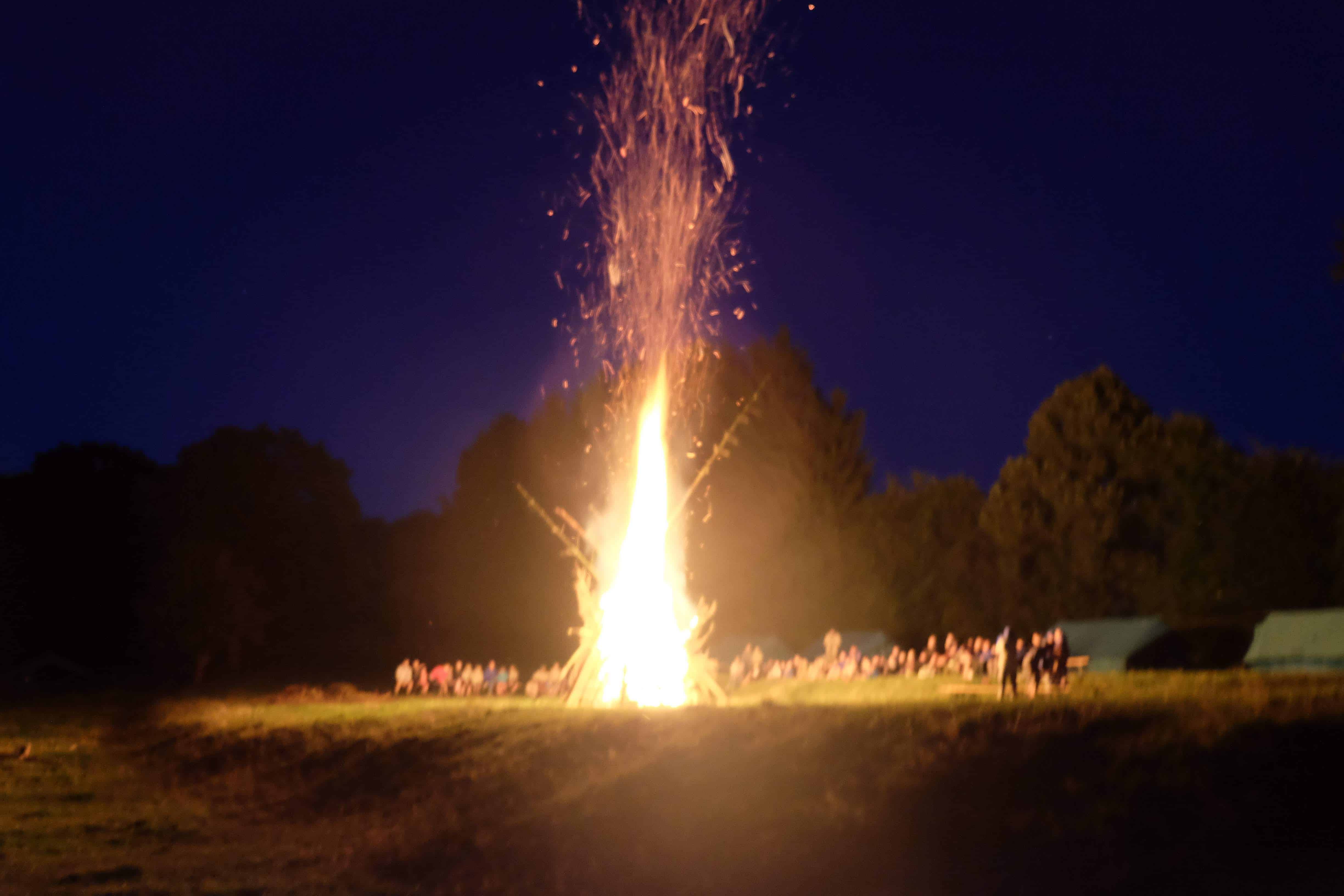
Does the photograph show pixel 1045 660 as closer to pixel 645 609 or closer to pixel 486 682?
pixel 645 609

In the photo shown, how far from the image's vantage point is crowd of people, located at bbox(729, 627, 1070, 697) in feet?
55.8

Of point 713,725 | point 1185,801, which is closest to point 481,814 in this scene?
point 713,725

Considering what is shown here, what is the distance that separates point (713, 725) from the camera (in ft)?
43.0

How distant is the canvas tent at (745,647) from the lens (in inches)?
1496

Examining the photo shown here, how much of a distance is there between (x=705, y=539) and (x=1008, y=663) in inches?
1228

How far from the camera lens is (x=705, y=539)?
155 feet

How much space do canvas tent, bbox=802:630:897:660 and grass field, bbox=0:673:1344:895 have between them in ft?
68.1

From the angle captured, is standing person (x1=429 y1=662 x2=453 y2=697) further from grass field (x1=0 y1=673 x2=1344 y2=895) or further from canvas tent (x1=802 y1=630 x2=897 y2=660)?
canvas tent (x1=802 y1=630 x2=897 y2=660)

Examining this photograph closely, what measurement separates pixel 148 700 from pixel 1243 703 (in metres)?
31.3

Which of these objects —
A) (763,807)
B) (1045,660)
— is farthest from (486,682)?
(763,807)

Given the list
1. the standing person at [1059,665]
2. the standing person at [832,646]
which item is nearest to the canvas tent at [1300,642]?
the standing person at [832,646]

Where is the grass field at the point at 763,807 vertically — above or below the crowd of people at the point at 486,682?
below

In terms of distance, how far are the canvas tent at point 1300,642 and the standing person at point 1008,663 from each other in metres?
14.8

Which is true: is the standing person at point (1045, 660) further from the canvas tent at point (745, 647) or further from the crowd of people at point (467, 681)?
the canvas tent at point (745, 647)
